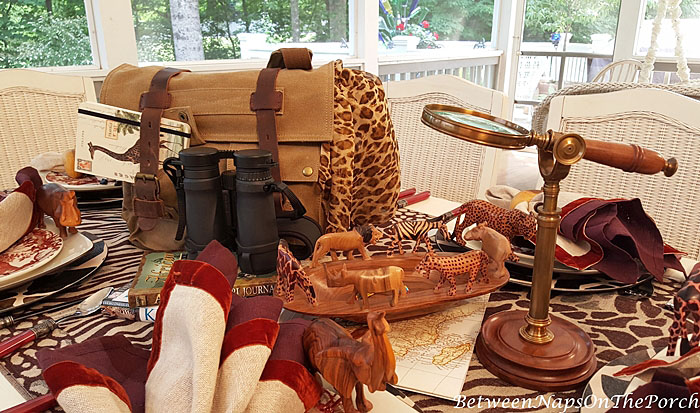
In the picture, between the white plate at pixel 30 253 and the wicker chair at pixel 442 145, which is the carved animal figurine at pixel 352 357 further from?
the wicker chair at pixel 442 145

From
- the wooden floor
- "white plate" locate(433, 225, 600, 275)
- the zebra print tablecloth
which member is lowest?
the wooden floor

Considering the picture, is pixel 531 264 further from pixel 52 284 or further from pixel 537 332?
pixel 52 284

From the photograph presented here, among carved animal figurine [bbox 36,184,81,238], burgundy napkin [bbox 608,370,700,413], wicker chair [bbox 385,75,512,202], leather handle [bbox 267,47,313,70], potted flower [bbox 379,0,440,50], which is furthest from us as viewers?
potted flower [bbox 379,0,440,50]

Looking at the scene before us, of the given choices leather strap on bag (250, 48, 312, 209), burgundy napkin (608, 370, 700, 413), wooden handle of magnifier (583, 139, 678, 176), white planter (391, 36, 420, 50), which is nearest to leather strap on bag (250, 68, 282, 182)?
leather strap on bag (250, 48, 312, 209)

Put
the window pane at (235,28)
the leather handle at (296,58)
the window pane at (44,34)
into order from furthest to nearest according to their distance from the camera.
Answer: the window pane at (235,28) → the window pane at (44,34) → the leather handle at (296,58)

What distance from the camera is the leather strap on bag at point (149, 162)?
0.86 meters

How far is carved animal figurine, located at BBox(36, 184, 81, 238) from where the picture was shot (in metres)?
0.80

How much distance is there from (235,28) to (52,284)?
2.15 meters

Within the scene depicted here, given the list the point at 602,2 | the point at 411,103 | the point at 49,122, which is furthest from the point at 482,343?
the point at 602,2

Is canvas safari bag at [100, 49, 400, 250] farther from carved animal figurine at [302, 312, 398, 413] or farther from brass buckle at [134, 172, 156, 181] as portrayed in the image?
carved animal figurine at [302, 312, 398, 413]

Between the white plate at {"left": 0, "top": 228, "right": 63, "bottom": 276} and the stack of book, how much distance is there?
0.40 feet

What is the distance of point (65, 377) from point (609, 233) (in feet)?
2.21

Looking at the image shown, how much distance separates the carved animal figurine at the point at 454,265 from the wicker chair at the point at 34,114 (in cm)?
131

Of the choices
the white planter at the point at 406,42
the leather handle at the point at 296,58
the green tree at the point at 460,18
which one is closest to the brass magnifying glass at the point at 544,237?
the leather handle at the point at 296,58
